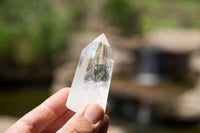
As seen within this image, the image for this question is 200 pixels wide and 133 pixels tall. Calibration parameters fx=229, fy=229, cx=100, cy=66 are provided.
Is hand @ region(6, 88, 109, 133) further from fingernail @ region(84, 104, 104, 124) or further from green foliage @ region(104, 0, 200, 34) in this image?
green foliage @ region(104, 0, 200, 34)

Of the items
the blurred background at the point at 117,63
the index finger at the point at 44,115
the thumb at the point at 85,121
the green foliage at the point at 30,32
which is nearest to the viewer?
the thumb at the point at 85,121

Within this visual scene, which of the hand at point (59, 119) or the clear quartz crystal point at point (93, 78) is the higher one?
the clear quartz crystal point at point (93, 78)

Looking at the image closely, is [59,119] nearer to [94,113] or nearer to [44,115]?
[44,115]

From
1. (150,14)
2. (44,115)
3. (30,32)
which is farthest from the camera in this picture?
(150,14)

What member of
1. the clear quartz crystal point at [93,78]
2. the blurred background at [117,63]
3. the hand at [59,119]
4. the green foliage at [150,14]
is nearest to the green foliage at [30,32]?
the blurred background at [117,63]

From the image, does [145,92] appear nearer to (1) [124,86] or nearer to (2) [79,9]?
(1) [124,86]

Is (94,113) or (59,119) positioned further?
(59,119)

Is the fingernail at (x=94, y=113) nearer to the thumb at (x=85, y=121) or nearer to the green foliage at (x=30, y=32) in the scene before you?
the thumb at (x=85, y=121)

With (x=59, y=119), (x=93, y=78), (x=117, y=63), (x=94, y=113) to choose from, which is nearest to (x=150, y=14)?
(x=117, y=63)
